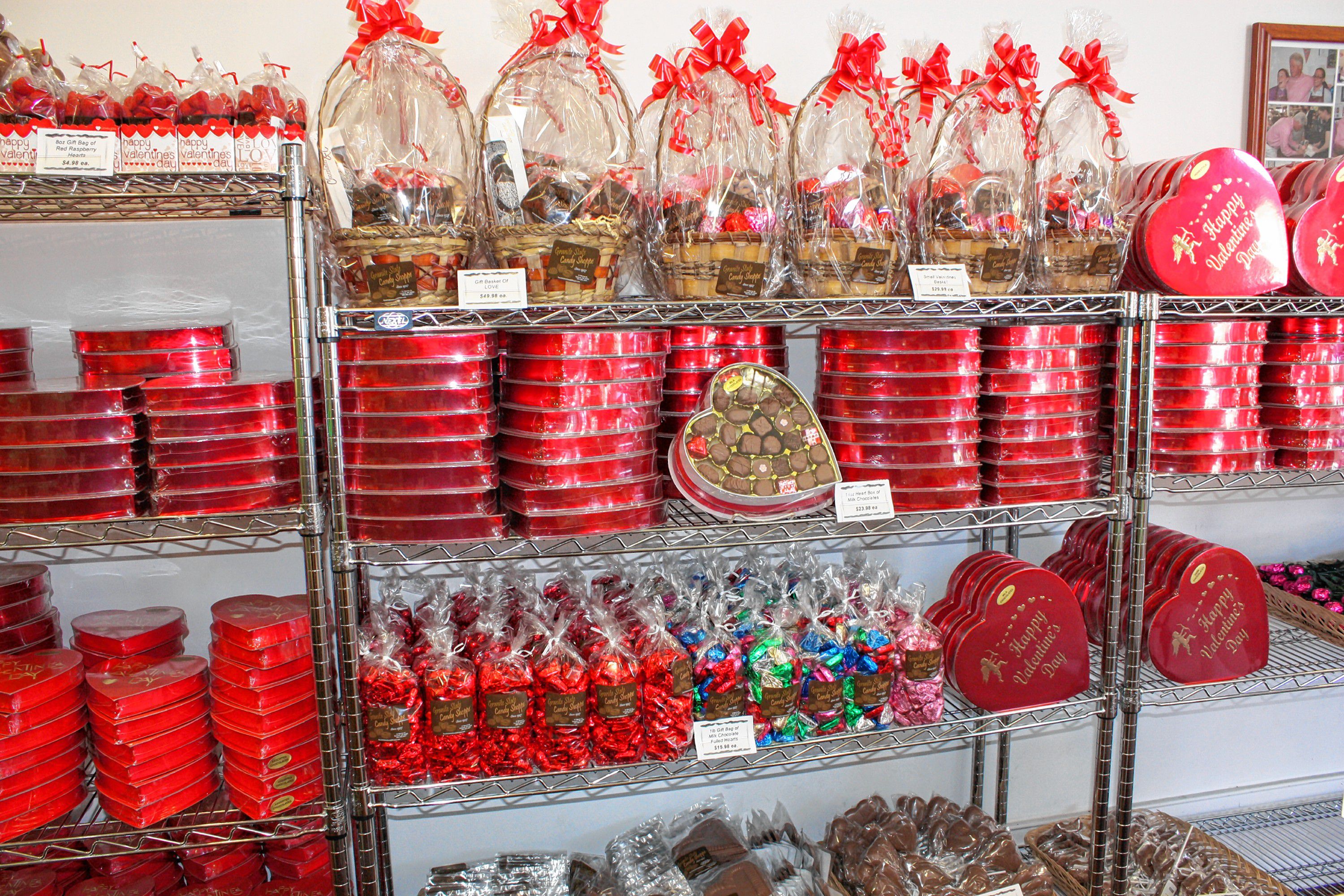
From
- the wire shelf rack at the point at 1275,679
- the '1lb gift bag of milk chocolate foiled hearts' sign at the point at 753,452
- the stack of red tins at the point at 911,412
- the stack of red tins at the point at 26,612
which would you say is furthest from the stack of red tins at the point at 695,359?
the stack of red tins at the point at 26,612

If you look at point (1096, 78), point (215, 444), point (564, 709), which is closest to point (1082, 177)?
point (1096, 78)

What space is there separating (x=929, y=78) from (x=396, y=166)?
3.41ft

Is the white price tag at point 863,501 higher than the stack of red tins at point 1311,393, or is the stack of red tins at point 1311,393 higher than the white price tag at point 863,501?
the stack of red tins at point 1311,393

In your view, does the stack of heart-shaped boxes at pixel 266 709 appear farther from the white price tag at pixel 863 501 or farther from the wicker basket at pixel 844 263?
the wicker basket at pixel 844 263

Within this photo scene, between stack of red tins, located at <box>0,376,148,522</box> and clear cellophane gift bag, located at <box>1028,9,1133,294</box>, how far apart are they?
1664 mm

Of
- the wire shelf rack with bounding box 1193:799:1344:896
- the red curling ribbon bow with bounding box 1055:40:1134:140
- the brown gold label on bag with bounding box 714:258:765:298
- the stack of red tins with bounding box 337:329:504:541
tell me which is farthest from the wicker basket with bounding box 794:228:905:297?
the wire shelf rack with bounding box 1193:799:1344:896

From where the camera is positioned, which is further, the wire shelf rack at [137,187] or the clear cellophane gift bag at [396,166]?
the clear cellophane gift bag at [396,166]

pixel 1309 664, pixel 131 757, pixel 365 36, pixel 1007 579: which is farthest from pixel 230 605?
pixel 1309 664

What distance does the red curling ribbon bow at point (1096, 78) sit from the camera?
165cm

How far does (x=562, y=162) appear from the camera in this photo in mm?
1498

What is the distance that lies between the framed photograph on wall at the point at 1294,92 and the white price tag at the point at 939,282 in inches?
51.8

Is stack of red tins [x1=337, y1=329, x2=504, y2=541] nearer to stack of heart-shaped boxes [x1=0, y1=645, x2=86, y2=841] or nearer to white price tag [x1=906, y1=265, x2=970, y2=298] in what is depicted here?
stack of heart-shaped boxes [x1=0, y1=645, x2=86, y2=841]

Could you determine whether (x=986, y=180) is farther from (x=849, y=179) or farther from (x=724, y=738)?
(x=724, y=738)

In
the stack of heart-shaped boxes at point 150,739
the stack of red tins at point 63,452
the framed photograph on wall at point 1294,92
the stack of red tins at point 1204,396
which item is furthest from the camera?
the framed photograph on wall at point 1294,92
